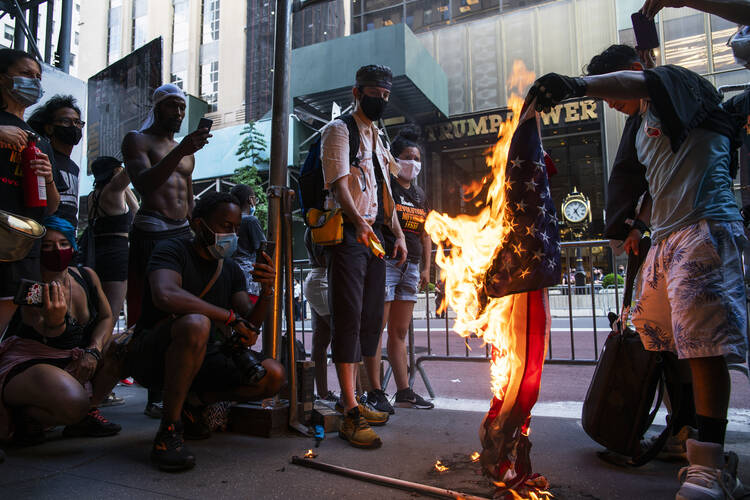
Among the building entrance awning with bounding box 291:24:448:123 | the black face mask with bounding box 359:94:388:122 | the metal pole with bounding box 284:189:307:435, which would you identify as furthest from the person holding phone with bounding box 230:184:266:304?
the building entrance awning with bounding box 291:24:448:123

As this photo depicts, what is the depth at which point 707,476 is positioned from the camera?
206 cm

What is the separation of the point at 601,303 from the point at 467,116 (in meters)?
11.5

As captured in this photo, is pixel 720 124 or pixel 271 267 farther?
pixel 271 267

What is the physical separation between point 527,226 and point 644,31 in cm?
130

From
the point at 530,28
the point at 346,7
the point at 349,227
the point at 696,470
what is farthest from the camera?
the point at 346,7

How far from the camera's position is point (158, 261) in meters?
3.02

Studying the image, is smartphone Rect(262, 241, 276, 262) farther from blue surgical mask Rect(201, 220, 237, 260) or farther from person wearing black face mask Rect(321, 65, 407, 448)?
person wearing black face mask Rect(321, 65, 407, 448)

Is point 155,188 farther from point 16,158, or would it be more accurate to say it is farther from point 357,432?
point 357,432

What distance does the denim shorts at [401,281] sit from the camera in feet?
13.9

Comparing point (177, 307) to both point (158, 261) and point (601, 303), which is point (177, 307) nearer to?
point (158, 261)

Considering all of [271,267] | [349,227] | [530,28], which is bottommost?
[271,267]

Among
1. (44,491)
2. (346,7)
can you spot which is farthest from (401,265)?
(346,7)

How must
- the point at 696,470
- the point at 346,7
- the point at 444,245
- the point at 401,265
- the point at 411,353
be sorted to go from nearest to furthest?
the point at 696,470, the point at 401,265, the point at 411,353, the point at 444,245, the point at 346,7

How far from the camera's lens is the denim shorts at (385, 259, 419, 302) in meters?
4.25
